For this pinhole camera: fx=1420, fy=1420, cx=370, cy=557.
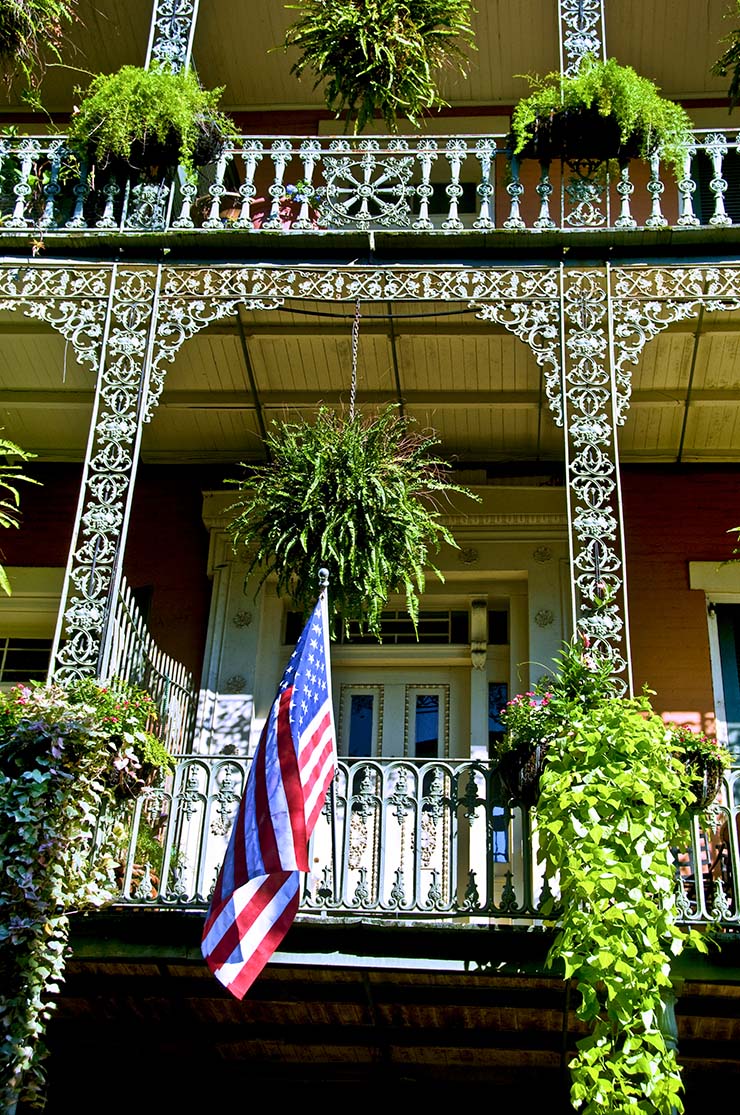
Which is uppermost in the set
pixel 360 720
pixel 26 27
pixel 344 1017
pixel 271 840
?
pixel 26 27

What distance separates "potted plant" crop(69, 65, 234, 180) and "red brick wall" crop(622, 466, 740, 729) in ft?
12.8

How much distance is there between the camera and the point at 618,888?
632 cm

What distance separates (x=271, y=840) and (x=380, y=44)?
5.59m

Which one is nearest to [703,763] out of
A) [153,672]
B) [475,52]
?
[153,672]

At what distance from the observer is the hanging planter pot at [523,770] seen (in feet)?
23.5

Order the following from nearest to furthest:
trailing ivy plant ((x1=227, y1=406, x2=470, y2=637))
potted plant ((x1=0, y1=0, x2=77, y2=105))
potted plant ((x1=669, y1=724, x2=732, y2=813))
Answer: potted plant ((x1=669, y1=724, x2=732, y2=813)) < trailing ivy plant ((x1=227, y1=406, x2=470, y2=637)) < potted plant ((x1=0, y1=0, x2=77, y2=105))

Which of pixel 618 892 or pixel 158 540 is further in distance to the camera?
pixel 158 540

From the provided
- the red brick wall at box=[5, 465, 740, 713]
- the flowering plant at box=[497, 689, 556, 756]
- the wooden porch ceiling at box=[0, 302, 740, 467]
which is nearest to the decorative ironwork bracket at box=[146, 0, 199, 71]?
the wooden porch ceiling at box=[0, 302, 740, 467]

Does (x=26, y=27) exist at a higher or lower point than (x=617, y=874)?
Result: higher

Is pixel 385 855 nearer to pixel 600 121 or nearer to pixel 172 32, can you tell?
pixel 600 121

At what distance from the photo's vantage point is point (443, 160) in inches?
454

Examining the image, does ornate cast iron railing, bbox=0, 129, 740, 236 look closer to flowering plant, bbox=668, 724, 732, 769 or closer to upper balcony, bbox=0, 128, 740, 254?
upper balcony, bbox=0, 128, 740, 254

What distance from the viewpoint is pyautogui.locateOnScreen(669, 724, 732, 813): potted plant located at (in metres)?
7.17

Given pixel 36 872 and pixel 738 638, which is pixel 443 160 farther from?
pixel 36 872
